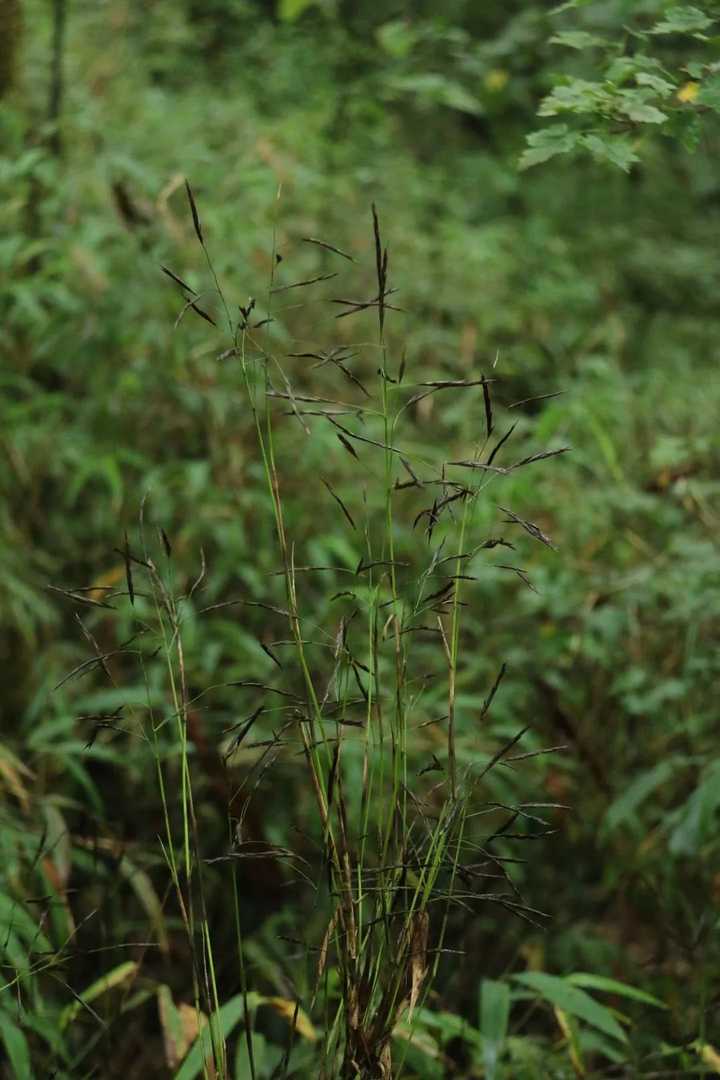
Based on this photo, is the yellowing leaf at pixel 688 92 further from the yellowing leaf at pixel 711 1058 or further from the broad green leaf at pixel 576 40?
the yellowing leaf at pixel 711 1058

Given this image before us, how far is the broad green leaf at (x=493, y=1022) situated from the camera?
136 centimetres

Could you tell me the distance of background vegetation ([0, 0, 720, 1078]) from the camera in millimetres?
1462

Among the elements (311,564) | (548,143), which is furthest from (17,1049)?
(548,143)

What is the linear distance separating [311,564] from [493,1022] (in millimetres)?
1190

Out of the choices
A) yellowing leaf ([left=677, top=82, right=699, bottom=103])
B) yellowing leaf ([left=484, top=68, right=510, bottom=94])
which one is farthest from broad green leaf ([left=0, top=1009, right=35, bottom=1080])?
yellowing leaf ([left=484, top=68, right=510, bottom=94])

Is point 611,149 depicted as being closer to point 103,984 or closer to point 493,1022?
point 493,1022

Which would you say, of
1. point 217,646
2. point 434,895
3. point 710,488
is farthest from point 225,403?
point 434,895

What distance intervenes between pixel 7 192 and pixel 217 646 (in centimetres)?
157

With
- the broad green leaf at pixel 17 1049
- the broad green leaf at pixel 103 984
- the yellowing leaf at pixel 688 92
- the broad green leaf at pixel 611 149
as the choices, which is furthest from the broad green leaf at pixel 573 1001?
the yellowing leaf at pixel 688 92

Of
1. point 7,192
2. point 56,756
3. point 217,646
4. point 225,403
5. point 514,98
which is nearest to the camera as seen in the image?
point 56,756

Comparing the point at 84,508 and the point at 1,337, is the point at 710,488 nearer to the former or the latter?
the point at 84,508

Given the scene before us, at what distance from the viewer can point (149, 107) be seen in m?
3.38

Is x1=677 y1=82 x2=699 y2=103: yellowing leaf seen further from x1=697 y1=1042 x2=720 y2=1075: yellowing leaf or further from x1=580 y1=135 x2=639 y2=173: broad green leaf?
x1=697 y1=1042 x2=720 y2=1075: yellowing leaf

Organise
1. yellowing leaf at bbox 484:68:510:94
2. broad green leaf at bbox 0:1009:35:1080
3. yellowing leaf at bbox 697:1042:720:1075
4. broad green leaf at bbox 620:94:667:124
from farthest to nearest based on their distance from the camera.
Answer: yellowing leaf at bbox 484:68:510:94, yellowing leaf at bbox 697:1042:720:1075, broad green leaf at bbox 0:1009:35:1080, broad green leaf at bbox 620:94:667:124
